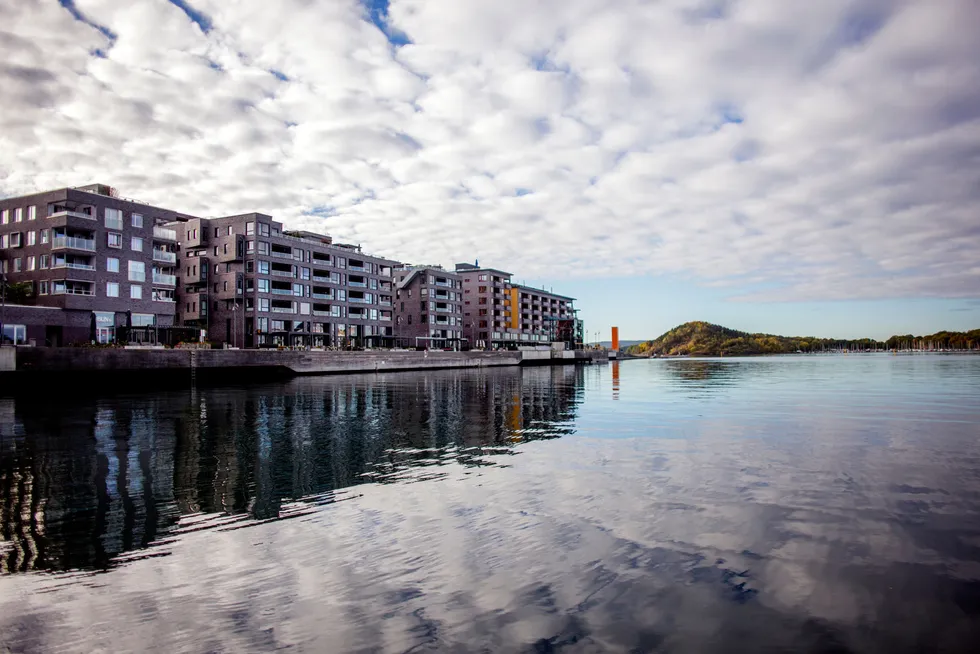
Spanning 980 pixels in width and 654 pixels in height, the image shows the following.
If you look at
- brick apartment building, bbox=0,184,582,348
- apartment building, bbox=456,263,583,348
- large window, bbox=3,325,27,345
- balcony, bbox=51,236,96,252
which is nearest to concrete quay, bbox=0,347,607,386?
large window, bbox=3,325,27,345

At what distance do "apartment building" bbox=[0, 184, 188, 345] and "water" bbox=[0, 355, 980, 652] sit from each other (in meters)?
59.4

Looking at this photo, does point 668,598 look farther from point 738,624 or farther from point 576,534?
point 576,534

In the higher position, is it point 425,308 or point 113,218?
point 113,218

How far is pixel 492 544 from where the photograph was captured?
1084 cm

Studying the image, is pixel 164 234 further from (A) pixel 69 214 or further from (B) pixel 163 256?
(A) pixel 69 214

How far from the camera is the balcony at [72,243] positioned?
73.3 m

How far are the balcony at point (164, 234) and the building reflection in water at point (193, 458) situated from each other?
59.5 m

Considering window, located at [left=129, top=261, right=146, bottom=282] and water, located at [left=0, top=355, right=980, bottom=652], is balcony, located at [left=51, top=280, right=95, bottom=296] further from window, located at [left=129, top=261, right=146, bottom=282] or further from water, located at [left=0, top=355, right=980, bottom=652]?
water, located at [left=0, top=355, right=980, bottom=652]

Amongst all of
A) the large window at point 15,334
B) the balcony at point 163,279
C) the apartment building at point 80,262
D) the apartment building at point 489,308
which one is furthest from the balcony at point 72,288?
the apartment building at point 489,308

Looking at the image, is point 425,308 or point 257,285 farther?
point 425,308

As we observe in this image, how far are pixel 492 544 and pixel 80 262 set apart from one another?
281 ft

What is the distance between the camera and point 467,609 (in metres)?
8.14

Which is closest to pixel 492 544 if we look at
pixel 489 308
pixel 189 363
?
pixel 189 363

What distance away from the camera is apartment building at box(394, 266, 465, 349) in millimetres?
145625
